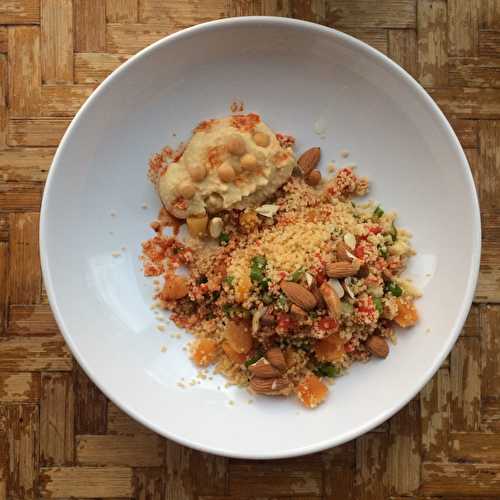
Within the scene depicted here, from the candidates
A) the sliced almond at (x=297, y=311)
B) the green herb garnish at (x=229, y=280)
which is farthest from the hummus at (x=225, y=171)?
the sliced almond at (x=297, y=311)

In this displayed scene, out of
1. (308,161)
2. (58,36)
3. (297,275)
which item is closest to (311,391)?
(297,275)

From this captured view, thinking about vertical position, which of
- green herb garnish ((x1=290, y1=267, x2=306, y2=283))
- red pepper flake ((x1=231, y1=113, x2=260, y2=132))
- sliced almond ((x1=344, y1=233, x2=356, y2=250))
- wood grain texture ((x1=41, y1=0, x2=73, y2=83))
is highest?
wood grain texture ((x1=41, y1=0, x2=73, y2=83))

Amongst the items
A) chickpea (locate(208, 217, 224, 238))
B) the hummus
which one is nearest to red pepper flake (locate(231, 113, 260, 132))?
the hummus

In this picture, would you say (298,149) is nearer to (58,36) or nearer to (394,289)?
(394,289)

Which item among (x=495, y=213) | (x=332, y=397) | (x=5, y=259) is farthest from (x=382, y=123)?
(x=5, y=259)

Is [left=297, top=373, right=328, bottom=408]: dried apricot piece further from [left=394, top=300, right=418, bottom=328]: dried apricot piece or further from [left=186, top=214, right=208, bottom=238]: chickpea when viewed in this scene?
[left=186, top=214, right=208, bottom=238]: chickpea

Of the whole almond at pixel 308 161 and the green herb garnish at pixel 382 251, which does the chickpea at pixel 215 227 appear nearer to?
the whole almond at pixel 308 161
